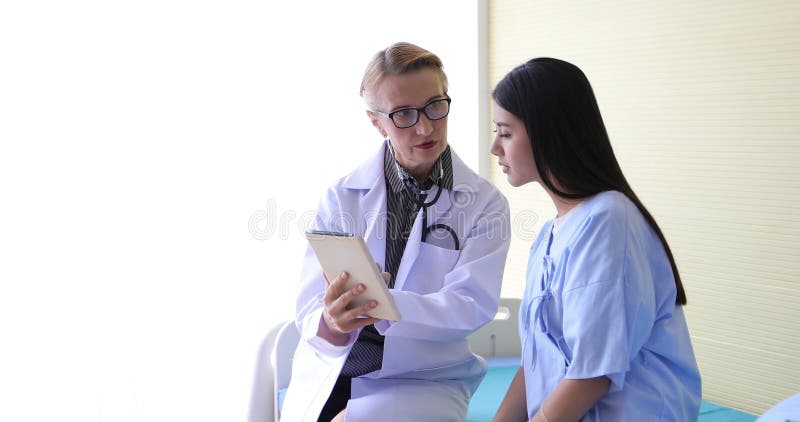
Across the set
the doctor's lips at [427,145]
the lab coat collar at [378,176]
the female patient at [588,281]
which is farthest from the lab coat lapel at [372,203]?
the female patient at [588,281]

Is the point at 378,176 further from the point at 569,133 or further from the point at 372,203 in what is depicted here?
the point at 569,133

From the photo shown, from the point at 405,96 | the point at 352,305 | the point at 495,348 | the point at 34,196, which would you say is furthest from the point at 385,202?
the point at 34,196

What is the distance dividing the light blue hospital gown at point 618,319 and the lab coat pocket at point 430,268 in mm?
398

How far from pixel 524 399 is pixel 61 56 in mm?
1797

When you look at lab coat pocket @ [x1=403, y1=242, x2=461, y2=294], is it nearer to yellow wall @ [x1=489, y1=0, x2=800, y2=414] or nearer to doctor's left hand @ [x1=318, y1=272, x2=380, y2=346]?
doctor's left hand @ [x1=318, y1=272, x2=380, y2=346]

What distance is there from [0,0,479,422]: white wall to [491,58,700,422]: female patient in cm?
120

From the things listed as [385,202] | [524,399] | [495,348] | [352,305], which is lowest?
[495,348]

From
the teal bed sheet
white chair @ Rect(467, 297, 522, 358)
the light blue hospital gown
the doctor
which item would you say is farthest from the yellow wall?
the light blue hospital gown

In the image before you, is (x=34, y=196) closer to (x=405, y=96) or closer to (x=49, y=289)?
(x=49, y=289)

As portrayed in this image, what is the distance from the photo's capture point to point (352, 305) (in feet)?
5.65

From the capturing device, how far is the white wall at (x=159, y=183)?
2570 mm

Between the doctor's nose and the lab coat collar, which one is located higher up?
the doctor's nose

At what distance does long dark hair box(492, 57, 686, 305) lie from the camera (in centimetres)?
159

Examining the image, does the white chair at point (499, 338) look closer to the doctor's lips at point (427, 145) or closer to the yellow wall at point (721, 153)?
the yellow wall at point (721, 153)
